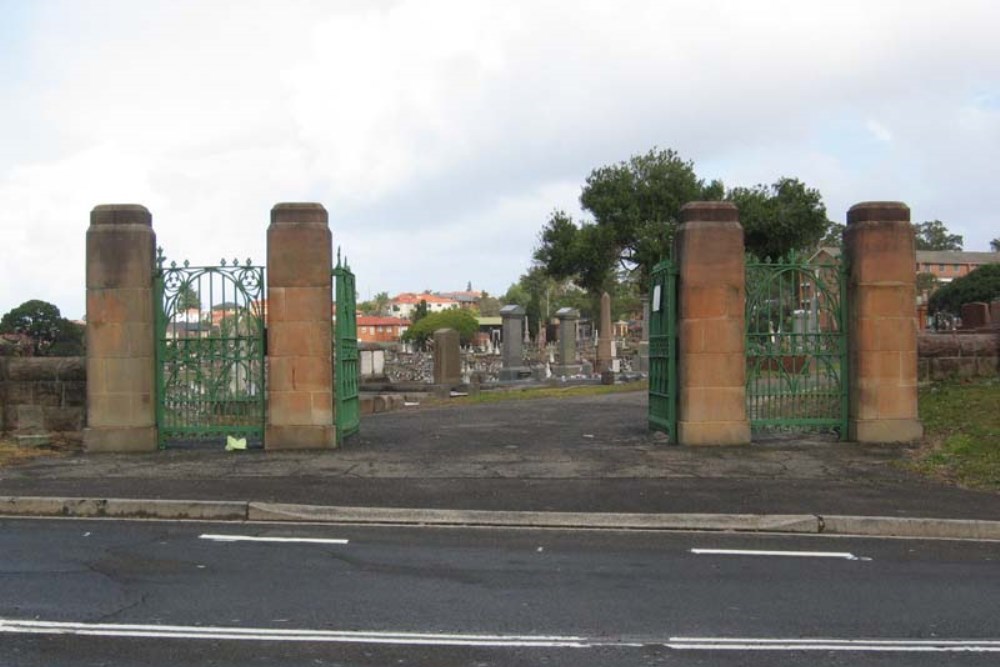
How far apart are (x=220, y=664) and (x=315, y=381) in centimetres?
803

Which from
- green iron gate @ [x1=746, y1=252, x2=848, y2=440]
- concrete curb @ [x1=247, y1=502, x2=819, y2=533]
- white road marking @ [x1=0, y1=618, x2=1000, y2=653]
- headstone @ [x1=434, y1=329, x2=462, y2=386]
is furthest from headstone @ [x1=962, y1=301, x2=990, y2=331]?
white road marking @ [x1=0, y1=618, x2=1000, y2=653]

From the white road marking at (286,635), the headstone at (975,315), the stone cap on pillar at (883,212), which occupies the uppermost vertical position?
the stone cap on pillar at (883,212)

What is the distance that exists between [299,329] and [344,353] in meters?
0.83

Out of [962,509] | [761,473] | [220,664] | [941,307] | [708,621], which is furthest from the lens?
[941,307]

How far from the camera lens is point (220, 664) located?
489cm

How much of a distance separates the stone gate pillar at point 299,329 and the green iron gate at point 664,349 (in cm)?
465

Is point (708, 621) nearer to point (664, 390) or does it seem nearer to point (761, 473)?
point (761, 473)

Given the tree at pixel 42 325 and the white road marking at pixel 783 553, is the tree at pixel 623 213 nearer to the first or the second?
the tree at pixel 42 325

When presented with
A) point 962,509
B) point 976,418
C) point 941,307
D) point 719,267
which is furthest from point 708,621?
point 941,307

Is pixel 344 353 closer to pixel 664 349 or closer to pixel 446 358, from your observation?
pixel 664 349

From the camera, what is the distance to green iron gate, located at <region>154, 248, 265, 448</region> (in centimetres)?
1284

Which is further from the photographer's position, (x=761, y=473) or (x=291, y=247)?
(x=291, y=247)

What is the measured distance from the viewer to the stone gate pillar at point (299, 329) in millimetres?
12664

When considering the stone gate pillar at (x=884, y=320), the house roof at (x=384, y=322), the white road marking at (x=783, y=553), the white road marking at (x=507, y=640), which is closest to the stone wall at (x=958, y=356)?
the stone gate pillar at (x=884, y=320)
